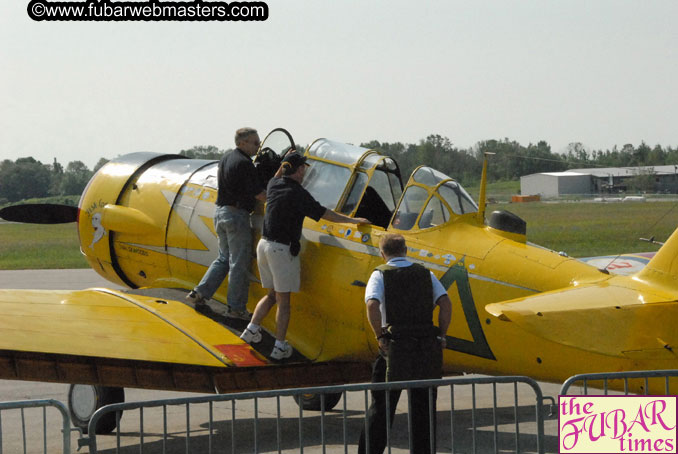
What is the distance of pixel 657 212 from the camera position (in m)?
52.6

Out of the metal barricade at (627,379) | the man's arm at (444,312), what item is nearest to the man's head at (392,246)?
the man's arm at (444,312)

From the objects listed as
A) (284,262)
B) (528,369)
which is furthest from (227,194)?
(528,369)

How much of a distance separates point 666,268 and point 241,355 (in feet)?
11.1

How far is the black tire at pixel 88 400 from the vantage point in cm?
853

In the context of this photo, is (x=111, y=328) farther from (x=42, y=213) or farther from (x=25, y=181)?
(x=25, y=181)

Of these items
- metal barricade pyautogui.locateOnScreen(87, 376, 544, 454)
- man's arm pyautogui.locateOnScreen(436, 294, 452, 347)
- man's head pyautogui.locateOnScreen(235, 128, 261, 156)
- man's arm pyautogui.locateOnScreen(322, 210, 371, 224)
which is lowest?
metal barricade pyautogui.locateOnScreen(87, 376, 544, 454)

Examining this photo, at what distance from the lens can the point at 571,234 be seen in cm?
4259

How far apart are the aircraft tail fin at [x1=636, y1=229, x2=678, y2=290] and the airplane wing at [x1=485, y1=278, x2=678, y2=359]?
1.25ft

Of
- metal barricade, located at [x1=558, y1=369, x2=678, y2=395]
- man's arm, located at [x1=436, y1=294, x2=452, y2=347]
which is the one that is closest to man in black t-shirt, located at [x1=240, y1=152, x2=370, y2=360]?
man's arm, located at [x1=436, y1=294, x2=452, y2=347]

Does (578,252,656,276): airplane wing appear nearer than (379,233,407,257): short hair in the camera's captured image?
No

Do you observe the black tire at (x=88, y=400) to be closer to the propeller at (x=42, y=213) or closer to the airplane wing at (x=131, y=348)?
the airplane wing at (x=131, y=348)

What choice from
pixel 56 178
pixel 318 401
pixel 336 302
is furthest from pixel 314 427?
pixel 56 178

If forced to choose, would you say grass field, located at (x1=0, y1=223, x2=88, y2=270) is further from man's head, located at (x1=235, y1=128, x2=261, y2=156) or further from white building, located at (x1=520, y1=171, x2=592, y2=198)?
white building, located at (x1=520, y1=171, x2=592, y2=198)

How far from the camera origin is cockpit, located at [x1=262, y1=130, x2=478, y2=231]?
788 cm
